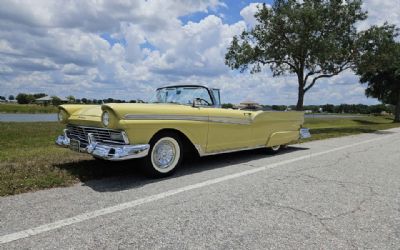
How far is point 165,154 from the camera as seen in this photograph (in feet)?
18.7

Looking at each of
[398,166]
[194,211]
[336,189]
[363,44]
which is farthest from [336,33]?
[194,211]

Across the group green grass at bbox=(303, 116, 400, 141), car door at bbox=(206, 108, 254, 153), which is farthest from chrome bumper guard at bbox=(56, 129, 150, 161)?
green grass at bbox=(303, 116, 400, 141)

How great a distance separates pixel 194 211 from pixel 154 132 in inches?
69.3

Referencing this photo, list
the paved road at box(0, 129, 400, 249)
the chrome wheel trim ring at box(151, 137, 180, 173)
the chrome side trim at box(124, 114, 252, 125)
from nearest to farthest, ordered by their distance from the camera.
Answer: the paved road at box(0, 129, 400, 249), the chrome side trim at box(124, 114, 252, 125), the chrome wheel trim ring at box(151, 137, 180, 173)

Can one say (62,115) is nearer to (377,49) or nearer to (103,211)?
(103,211)

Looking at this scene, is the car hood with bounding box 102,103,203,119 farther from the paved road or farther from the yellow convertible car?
the paved road

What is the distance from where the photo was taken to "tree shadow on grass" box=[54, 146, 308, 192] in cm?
511

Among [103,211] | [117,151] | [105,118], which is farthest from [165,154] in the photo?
[103,211]

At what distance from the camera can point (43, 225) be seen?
3.45m

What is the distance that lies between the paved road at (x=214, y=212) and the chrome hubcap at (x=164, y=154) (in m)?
0.30

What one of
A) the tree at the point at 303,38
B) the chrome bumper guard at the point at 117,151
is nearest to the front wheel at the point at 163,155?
the chrome bumper guard at the point at 117,151

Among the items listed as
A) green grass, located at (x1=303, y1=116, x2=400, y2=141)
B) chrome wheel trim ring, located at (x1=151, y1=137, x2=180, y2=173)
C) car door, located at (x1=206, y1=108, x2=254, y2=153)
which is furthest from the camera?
green grass, located at (x1=303, y1=116, x2=400, y2=141)

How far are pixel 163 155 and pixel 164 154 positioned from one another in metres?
0.02

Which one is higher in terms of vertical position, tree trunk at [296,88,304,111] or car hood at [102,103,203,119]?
tree trunk at [296,88,304,111]
